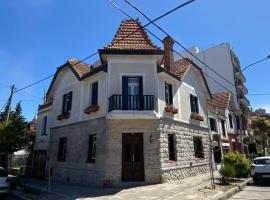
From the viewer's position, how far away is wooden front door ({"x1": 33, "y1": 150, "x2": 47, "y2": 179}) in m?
17.1

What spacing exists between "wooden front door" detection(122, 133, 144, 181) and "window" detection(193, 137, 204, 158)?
5778 mm

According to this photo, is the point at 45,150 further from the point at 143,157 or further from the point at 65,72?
the point at 143,157

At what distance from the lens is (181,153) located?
14.1 meters

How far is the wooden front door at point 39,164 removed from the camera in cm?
1714

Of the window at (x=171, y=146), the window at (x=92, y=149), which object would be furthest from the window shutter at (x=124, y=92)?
the window at (x=171, y=146)

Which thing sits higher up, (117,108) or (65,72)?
(65,72)

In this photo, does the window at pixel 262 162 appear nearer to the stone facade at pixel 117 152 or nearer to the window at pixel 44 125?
the stone facade at pixel 117 152

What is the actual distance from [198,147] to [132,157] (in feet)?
22.5

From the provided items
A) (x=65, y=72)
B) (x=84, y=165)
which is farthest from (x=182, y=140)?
(x=65, y=72)

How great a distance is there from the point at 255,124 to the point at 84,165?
27298 millimetres

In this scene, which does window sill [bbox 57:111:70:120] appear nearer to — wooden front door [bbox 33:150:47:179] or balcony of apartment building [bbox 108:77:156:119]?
wooden front door [bbox 33:150:47:179]

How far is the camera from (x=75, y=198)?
373 inches

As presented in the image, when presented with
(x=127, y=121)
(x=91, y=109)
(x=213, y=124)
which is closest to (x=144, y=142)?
(x=127, y=121)

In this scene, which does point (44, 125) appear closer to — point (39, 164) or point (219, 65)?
point (39, 164)
